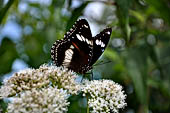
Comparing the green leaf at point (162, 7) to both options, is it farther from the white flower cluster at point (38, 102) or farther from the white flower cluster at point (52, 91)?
the white flower cluster at point (38, 102)

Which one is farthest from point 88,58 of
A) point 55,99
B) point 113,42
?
point 113,42

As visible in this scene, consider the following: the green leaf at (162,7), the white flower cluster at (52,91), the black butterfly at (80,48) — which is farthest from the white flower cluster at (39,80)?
the green leaf at (162,7)

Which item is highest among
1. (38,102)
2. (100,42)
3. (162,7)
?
(162,7)

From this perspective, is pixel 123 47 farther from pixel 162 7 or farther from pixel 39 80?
pixel 39 80

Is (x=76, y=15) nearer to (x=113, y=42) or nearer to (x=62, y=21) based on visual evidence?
(x=62, y=21)

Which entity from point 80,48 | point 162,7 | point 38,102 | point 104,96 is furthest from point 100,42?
point 38,102

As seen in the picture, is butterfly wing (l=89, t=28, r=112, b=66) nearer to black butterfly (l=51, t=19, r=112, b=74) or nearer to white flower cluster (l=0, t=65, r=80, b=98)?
black butterfly (l=51, t=19, r=112, b=74)
